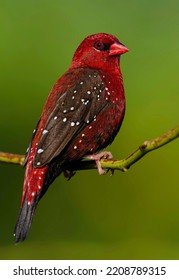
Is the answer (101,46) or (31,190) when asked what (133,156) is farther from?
(101,46)

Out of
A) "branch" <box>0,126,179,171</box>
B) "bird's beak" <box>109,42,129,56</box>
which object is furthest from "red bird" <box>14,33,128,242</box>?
"branch" <box>0,126,179,171</box>

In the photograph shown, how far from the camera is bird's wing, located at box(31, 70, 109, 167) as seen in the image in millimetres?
2705

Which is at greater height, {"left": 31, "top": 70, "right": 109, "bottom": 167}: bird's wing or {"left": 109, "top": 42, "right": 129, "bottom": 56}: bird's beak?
{"left": 109, "top": 42, "right": 129, "bottom": 56}: bird's beak

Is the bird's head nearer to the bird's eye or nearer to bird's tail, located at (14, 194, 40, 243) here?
the bird's eye

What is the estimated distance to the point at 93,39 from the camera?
3.37 meters

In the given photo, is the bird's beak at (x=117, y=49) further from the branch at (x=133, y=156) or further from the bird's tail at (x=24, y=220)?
the bird's tail at (x=24, y=220)

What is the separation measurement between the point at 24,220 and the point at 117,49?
1.22m

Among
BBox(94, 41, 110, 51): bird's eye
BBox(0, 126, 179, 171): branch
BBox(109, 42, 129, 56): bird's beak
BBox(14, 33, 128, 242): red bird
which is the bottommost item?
BBox(0, 126, 179, 171): branch

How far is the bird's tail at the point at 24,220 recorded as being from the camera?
89.6 inches

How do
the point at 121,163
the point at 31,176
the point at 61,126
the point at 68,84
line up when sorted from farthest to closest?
the point at 68,84
the point at 61,126
the point at 31,176
the point at 121,163
